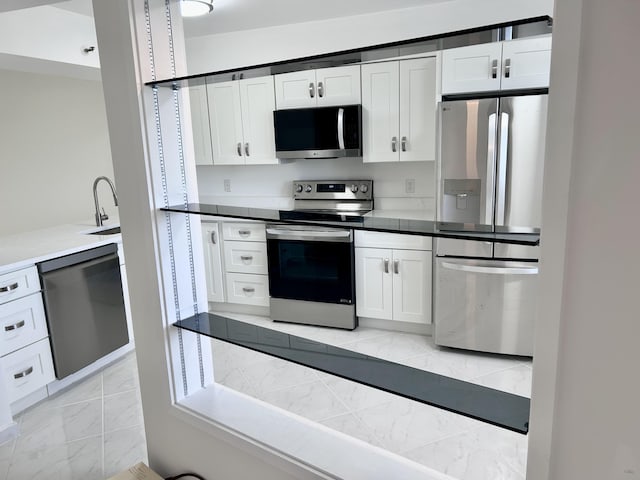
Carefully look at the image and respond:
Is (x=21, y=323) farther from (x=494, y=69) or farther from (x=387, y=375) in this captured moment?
(x=494, y=69)

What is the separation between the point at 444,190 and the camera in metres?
3.05

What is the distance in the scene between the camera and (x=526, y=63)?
2.87m

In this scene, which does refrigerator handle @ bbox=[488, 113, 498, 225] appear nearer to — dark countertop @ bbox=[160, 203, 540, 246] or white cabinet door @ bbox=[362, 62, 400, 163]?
white cabinet door @ bbox=[362, 62, 400, 163]

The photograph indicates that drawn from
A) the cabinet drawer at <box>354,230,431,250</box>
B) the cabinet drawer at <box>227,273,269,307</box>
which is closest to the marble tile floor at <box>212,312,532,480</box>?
the cabinet drawer at <box>227,273,269,307</box>

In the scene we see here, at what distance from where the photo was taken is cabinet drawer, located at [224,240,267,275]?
3.93 metres

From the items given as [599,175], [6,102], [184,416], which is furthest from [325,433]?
[6,102]

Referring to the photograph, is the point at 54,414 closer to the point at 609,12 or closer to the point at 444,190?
the point at 444,190

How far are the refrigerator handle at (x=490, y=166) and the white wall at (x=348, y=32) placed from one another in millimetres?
894

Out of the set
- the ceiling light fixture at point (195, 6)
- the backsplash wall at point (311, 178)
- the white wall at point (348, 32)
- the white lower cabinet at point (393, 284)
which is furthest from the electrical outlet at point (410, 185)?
the ceiling light fixture at point (195, 6)

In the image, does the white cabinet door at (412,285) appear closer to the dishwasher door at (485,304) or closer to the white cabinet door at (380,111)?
the dishwasher door at (485,304)

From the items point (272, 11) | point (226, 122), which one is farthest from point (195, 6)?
point (226, 122)

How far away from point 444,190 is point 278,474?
2.28 m

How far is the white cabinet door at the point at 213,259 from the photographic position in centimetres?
409

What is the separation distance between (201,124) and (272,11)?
1.29 meters
